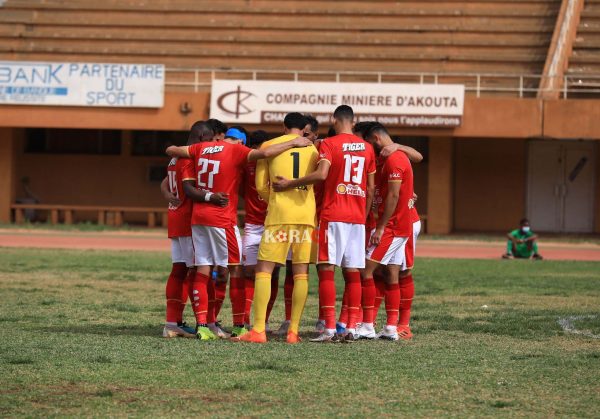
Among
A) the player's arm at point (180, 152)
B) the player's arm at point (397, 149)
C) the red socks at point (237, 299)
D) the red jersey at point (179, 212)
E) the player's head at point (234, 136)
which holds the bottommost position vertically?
the red socks at point (237, 299)

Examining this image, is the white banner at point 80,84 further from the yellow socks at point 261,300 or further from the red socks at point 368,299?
the yellow socks at point 261,300

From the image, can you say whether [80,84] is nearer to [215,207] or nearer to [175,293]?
[175,293]

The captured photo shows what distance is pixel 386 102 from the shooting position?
3466 centimetres

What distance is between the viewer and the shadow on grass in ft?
40.2

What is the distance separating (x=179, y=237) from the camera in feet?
40.1

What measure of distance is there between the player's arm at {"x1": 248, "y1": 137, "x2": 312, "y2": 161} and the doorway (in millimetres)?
26746

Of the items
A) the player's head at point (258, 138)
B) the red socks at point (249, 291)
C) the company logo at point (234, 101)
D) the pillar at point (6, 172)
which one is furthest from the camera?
the pillar at point (6, 172)

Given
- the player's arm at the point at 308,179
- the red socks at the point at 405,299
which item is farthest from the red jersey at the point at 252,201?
the red socks at the point at 405,299

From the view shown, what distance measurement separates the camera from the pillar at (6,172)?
36969mm

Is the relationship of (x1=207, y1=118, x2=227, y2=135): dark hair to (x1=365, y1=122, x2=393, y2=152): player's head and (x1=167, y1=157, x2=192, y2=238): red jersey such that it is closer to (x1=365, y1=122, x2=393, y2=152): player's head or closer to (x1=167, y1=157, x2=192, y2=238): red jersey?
(x1=167, y1=157, x2=192, y2=238): red jersey

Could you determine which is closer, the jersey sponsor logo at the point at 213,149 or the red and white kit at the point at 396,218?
the jersey sponsor logo at the point at 213,149

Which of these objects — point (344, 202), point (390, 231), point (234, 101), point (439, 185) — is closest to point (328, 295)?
point (344, 202)

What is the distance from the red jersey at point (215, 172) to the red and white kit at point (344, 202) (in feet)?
3.01

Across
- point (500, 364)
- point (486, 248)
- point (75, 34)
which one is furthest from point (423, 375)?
point (75, 34)
